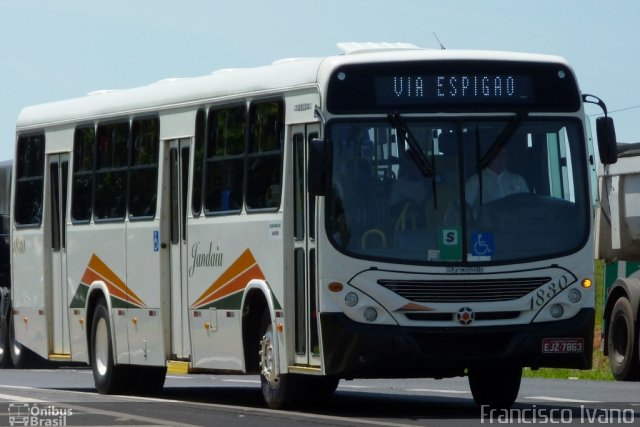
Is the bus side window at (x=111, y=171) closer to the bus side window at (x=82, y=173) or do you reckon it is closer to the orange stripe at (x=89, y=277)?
the bus side window at (x=82, y=173)

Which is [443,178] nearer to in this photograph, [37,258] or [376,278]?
[376,278]

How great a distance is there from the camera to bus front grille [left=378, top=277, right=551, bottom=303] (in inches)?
631

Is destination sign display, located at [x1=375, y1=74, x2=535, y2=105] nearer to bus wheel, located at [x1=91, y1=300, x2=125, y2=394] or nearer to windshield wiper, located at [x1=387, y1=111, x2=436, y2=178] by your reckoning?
windshield wiper, located at [x1=387, y1=111, x2=436, y2=178]

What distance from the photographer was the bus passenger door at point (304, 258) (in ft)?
53.7

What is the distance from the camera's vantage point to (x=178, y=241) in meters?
19.3

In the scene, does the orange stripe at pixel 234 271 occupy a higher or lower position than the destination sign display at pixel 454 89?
lower

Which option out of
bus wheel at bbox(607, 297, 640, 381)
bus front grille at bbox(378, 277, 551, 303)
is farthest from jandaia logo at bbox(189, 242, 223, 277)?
bus wheel at bbox(607, 297, 640, 381)

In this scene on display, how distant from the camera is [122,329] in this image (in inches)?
819

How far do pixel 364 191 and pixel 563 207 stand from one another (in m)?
1.70

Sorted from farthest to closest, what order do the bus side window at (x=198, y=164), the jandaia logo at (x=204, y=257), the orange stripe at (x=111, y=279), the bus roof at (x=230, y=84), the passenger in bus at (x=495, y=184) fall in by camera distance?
the orange stripe at (x=111, y=279) < the bus side window at (x=198, y=164) < the jandaia logo at (x=204, y=257) < the bus roof at (x=230, y=84) < the passenger in bus at (x=495, y=184)

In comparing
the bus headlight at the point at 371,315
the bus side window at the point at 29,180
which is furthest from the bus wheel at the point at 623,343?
the bus headlight at the point at 371,315

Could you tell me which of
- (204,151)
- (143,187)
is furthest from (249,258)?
(143,187)

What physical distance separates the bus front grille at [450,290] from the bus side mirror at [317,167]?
0.93m

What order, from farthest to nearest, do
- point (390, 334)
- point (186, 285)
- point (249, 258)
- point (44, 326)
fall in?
point (44, 326)
point (186, 285)
point (249, 258)
point (390, 334)
